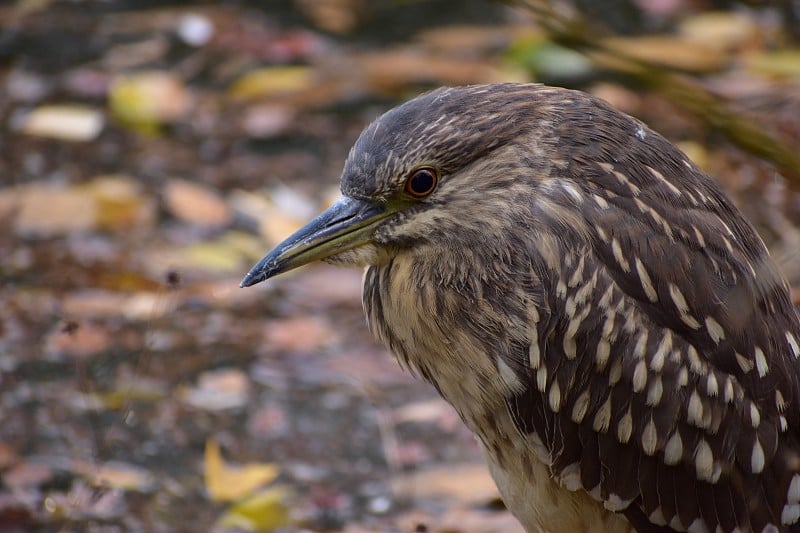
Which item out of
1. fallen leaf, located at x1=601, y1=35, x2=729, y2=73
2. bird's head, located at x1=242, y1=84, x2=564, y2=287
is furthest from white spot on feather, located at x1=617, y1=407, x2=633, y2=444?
fallen leaf, located at x1=601, y1=35, x2=729, y2=73

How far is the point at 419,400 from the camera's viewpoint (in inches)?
206

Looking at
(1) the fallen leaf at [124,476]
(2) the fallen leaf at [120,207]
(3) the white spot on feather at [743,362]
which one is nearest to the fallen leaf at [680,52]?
(2) the fallen leaf at [120,207]

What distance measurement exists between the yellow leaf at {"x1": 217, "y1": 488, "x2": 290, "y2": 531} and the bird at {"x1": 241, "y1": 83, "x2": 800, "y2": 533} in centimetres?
117

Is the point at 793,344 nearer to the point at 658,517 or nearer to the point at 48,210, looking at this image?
the point at 658,517

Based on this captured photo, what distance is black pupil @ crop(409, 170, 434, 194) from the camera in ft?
11.5

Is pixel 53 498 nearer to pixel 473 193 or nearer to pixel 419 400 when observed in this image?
pixel 419 400

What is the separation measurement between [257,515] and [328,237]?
1.35 meters

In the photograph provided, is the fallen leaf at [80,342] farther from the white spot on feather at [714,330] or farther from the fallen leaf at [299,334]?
the white spot on feather at [714,330]

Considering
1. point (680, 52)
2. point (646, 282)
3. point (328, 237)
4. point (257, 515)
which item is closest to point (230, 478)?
point (257, 515)

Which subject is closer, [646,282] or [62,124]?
[646,282]

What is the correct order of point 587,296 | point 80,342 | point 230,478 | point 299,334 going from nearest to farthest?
point 587,296 → point 230,478 → point 80,342 → point 299,334

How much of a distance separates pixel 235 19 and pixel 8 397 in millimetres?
3360

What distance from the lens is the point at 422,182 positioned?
3.53 meters

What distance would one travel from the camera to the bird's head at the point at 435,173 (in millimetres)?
3496
